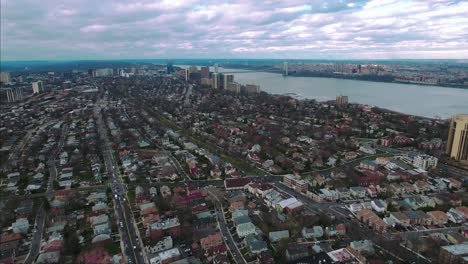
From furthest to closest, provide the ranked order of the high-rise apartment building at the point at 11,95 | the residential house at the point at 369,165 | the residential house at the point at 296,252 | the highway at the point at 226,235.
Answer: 1. the high-rise apartment building at the point at 11,95
2. the residential house at the point at 369,165
3. the highway at the point at 226,235
4. the residential house at the point at 296,252

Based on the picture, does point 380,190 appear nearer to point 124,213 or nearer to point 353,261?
point 353,261

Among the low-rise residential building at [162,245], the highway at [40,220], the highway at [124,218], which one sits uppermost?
the low-rise residential building at [162,245]

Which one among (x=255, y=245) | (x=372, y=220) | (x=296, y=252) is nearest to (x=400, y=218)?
(x=372, y=220)

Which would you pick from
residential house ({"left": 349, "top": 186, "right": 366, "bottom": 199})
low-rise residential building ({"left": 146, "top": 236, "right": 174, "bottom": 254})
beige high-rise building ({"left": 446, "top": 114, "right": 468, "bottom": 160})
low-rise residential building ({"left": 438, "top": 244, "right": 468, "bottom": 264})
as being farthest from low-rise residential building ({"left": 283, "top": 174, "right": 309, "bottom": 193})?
beige high-rise building ({"left": 446, "top": 114, "right": 468, "bottom": 160})

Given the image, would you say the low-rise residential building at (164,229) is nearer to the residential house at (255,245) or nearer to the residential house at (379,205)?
the residential house at (255,245)

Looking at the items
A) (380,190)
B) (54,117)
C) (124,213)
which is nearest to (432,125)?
(380,190)

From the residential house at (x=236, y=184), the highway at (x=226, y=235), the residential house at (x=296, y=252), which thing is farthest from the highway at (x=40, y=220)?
the residential house at (x=296, y=252)
